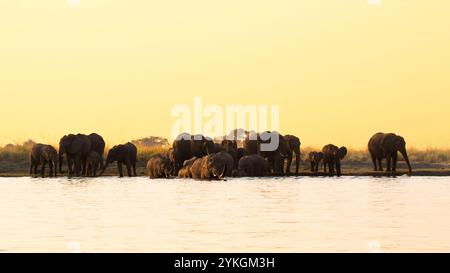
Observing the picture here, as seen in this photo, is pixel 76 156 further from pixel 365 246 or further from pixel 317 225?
pixel 365 246

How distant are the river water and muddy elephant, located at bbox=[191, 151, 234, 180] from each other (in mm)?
4784

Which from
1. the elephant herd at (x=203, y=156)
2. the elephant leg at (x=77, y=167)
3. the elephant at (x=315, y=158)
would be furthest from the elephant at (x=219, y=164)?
the elephant at (x=315, y=158)

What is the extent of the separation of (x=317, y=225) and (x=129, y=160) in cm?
2756

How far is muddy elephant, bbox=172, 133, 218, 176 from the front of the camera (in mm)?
45531

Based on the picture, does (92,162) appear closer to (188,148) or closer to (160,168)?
(188,148)

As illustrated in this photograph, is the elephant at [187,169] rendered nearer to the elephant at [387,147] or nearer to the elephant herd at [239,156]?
the elephant herd at [239,156]

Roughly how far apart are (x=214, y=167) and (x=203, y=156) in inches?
231

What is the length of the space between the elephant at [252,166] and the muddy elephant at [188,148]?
8.14 feet

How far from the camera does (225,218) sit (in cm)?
2164

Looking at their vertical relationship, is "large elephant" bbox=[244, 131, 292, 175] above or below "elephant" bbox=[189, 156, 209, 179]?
above

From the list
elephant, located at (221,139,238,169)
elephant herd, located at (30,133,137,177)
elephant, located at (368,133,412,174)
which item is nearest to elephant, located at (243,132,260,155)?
elephant, located at (221,139,238,169)

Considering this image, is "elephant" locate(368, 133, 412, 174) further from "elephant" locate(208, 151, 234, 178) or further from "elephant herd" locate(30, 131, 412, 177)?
"elephant" locate(208, 151, 234, 178)

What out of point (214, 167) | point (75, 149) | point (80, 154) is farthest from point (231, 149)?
point (75, 149)

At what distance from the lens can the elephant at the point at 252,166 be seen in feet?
142
